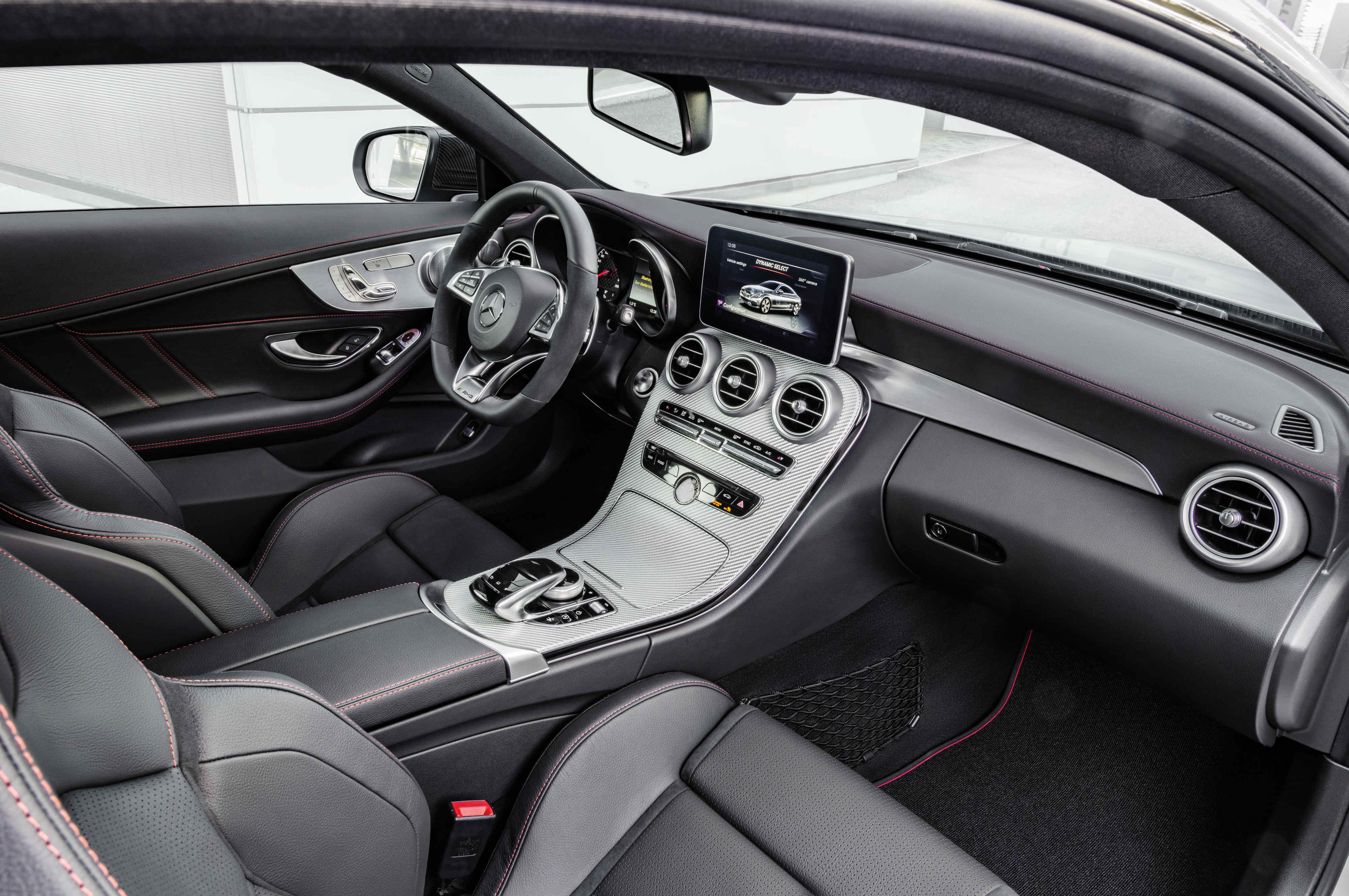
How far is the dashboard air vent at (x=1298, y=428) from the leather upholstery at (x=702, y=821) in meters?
0.72

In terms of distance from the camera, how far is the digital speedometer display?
2250 millimetres

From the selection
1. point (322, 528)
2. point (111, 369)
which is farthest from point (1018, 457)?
point (111, 369)

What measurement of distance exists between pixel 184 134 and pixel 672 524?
3.96m

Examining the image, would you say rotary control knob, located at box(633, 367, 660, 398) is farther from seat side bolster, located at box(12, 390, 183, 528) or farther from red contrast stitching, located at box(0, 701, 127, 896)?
red contrast stitching, located at box(0, 701, 127, 896)

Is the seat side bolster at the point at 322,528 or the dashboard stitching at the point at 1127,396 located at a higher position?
the dashboard stitching at the point at 1127,396

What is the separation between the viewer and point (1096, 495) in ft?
4.91

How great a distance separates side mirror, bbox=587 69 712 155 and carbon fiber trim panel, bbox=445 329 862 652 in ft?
2.25

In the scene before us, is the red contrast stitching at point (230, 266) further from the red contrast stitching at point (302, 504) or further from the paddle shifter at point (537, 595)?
the paddle shifter at point (537, 595)

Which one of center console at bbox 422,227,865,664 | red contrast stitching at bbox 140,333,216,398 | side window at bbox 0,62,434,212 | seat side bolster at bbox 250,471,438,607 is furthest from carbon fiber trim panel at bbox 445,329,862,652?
side window at bbox 0,62,434,212

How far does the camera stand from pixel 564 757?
1304 mm

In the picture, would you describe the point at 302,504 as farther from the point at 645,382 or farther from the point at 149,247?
the point at 645,382

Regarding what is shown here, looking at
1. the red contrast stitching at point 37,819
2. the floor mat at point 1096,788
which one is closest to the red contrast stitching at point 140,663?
the red contrast stitching at point 37,819

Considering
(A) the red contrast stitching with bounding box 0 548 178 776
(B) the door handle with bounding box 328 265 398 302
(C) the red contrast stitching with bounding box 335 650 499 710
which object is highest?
(A) the red contrast stitching with bounding box 0 548 178 776

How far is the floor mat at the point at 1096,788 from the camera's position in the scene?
165 centimetres
